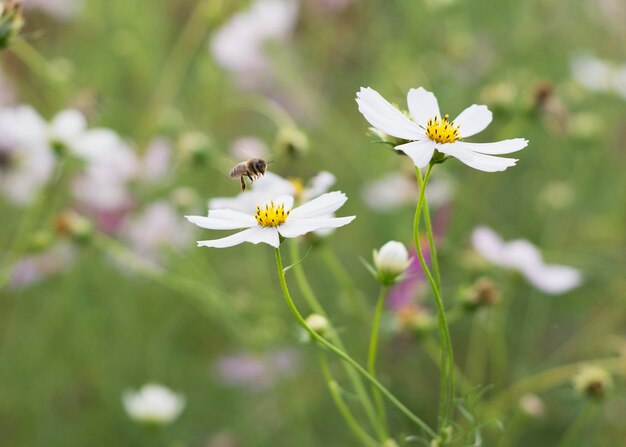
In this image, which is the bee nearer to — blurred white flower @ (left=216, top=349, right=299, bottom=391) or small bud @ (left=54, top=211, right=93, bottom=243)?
small bud @ (left=54, top=211, right=93, bottom=243)

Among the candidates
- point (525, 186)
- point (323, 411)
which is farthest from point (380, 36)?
point (323, 411)

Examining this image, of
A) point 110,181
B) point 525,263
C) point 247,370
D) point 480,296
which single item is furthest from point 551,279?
point 110,181

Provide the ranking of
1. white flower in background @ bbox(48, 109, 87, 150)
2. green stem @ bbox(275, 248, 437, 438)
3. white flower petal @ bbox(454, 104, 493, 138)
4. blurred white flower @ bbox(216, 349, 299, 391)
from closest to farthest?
green stem @ bbox(275, 248, 437, 438), white flower petal @ bbox(454, 104, 493, 138), white flower in background @ bbox(48, 109, 87, 150), blurred white flower @ bbox(216, 349, 299, 391)

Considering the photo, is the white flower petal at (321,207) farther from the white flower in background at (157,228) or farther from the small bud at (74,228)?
the white flower in background at (157,228)

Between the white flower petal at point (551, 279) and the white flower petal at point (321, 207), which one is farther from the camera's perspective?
the white flower petal at point (551, 279)

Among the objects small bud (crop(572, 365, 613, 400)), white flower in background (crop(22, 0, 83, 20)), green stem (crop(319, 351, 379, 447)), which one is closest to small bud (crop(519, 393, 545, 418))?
small bud (crop(572, 365, 613, 400))

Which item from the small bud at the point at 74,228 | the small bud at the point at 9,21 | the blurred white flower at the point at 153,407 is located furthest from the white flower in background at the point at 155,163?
the small bud at the point at 9,21

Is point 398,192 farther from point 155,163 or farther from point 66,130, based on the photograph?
point 66,130
